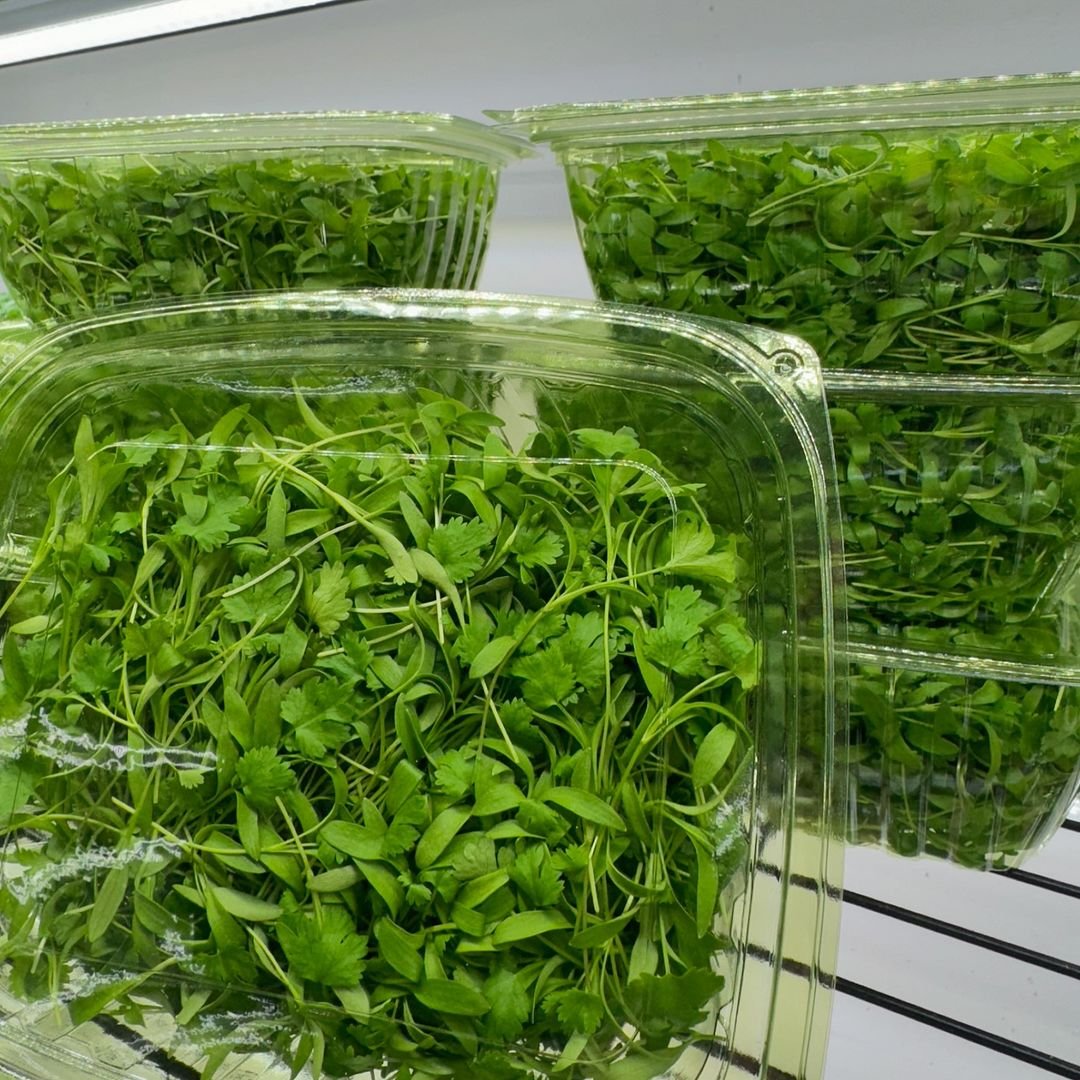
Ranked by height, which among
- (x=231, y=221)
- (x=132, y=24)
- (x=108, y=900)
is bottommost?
(x=108, y=900)

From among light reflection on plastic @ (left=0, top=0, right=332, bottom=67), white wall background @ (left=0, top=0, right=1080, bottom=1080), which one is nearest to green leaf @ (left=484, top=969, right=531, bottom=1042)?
white wall background @ (left=0, top=0, right=1080, bottom=1080)

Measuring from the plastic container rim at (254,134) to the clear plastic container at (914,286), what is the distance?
4 cm

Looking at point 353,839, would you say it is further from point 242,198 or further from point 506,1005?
point 242,198

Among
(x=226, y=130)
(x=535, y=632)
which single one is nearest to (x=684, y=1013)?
(x=535, y=632)

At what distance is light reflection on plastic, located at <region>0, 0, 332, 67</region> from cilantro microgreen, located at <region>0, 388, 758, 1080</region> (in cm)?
53

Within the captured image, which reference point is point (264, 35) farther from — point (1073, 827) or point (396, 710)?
point (1073, 827)

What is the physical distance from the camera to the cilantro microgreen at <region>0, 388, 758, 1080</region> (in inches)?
15.3

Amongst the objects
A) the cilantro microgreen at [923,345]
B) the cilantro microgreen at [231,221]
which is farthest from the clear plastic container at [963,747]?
the cilantro microgreen at [231,221]

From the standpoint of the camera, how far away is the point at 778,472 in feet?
1.50

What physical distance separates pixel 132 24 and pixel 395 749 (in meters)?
0.84

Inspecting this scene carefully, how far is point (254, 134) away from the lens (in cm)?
55

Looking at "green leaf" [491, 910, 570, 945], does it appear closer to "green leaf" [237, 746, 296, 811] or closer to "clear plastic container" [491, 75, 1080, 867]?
"green leaf" [237, 746, 296, 811]

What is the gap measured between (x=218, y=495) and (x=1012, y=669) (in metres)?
0.48

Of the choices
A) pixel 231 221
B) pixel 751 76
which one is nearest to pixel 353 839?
pixel 231 221
